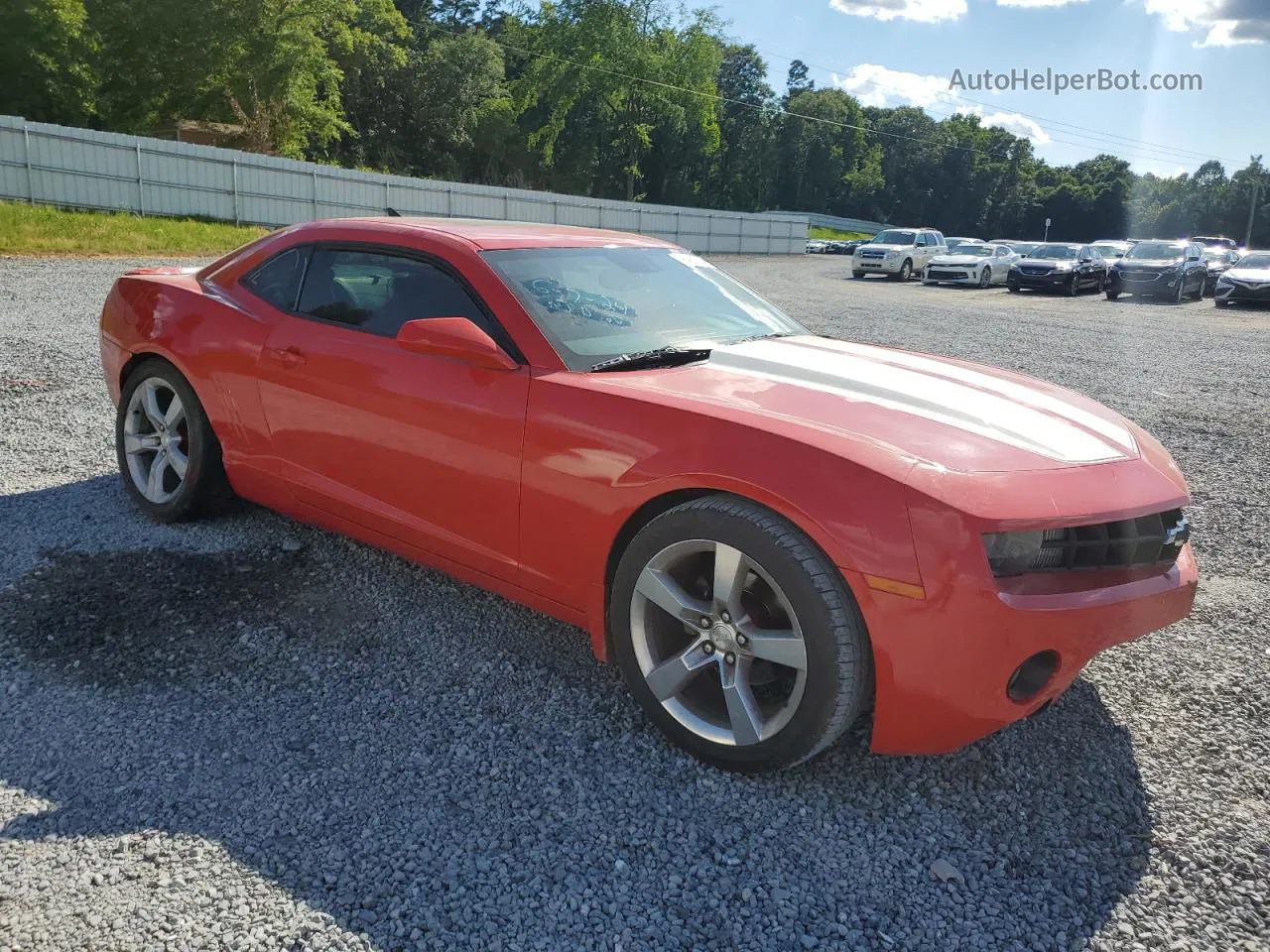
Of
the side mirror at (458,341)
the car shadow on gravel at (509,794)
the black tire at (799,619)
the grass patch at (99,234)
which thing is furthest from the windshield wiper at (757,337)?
the grass patch at (99,234)

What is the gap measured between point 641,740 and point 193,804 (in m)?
1.23

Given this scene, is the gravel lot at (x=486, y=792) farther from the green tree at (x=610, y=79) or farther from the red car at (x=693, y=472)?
the green tree at (x=610, y=79)

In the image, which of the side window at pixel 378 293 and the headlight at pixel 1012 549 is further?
the side window at pixel 378 293

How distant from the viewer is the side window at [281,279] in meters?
3.88

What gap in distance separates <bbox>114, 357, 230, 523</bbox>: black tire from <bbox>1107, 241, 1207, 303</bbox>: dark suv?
2541cm

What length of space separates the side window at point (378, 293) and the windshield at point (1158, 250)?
84.5 ft

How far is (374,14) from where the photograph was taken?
4819cm

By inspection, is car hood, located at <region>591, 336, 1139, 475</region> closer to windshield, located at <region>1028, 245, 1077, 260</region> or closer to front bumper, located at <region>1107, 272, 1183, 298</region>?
front bumper, located at <region>1107, 272, 1183, 298</region>

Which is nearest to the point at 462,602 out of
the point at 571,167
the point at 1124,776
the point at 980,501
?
the point at 980,501

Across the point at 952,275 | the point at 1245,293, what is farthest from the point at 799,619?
the point at 952,275

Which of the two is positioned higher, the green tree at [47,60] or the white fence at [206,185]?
the green tree at [47,60]

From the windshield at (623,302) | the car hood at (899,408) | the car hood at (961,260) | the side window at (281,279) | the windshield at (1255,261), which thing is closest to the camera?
the car hood at (899,408)

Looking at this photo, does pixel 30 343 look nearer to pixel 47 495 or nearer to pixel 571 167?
pixel 47 495

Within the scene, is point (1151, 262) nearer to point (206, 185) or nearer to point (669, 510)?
point (206, 185)
